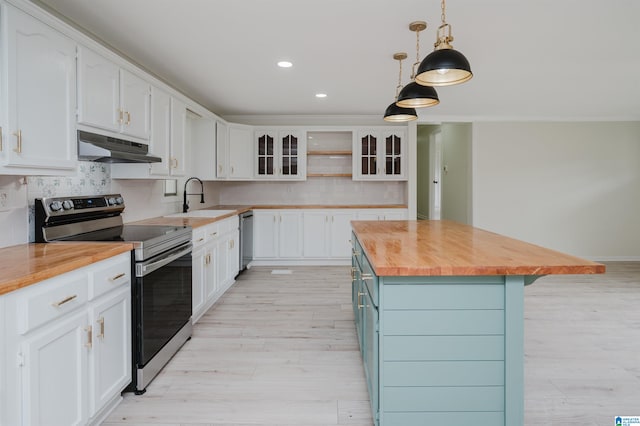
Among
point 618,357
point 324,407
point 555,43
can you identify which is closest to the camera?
point 324,407

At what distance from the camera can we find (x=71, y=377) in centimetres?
168

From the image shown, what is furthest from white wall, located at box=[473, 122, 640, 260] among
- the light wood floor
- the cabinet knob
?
the cabinet knob

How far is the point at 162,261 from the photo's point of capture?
2.47 m

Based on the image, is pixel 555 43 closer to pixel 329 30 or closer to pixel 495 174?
pixel 329 30

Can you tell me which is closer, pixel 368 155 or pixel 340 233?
pixel 340 233

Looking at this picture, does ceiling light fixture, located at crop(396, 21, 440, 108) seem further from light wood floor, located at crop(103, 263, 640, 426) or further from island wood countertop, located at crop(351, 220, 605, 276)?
light wood floor, located at crop(103, 263, 640, 426)

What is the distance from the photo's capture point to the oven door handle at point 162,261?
2236 mm

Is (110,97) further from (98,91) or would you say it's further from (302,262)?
(302,262)

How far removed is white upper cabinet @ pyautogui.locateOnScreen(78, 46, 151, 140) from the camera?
2262 mm

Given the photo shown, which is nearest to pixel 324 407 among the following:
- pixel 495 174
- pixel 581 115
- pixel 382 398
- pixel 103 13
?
pixel 382 398

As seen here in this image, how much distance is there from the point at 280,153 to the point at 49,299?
465 cm

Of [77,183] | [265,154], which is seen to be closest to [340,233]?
[265,154]

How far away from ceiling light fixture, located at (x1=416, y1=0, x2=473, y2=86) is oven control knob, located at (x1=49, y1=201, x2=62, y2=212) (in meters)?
2.24

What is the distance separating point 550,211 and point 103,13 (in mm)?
6524
